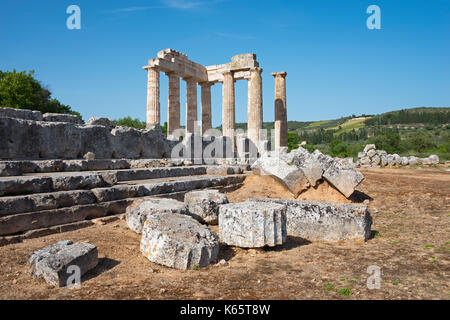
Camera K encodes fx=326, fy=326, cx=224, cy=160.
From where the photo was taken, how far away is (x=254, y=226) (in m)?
Answer: 4.46

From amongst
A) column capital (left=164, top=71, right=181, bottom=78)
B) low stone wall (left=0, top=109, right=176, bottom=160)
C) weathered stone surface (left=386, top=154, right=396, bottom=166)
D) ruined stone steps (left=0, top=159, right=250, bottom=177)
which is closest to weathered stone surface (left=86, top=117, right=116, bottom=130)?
low stone wall (left=0, top=109, right=176, bottom=160)

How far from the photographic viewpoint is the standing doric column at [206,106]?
80.3 feet

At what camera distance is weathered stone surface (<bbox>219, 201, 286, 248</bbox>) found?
14.5 feet

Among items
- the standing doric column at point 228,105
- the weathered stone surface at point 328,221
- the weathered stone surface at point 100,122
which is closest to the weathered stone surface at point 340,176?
the weathered stone surface at point 328,221

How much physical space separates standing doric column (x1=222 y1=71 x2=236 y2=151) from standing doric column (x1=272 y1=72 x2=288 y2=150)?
4.15 meters

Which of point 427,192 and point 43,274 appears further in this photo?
point 427,192

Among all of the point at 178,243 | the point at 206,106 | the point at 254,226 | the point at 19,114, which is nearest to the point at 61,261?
the point at 178,243

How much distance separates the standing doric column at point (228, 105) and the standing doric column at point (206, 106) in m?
2.49

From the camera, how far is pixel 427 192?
30.8ft

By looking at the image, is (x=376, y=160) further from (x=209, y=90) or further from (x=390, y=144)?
(x=390, y=144)

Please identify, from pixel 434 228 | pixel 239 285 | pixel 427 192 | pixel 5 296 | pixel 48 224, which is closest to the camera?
pixel 5 296

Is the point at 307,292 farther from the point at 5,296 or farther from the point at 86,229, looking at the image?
the point at 86,229

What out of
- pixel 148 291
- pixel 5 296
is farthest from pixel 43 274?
pixel 148 291

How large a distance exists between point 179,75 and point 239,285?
64.8ft
